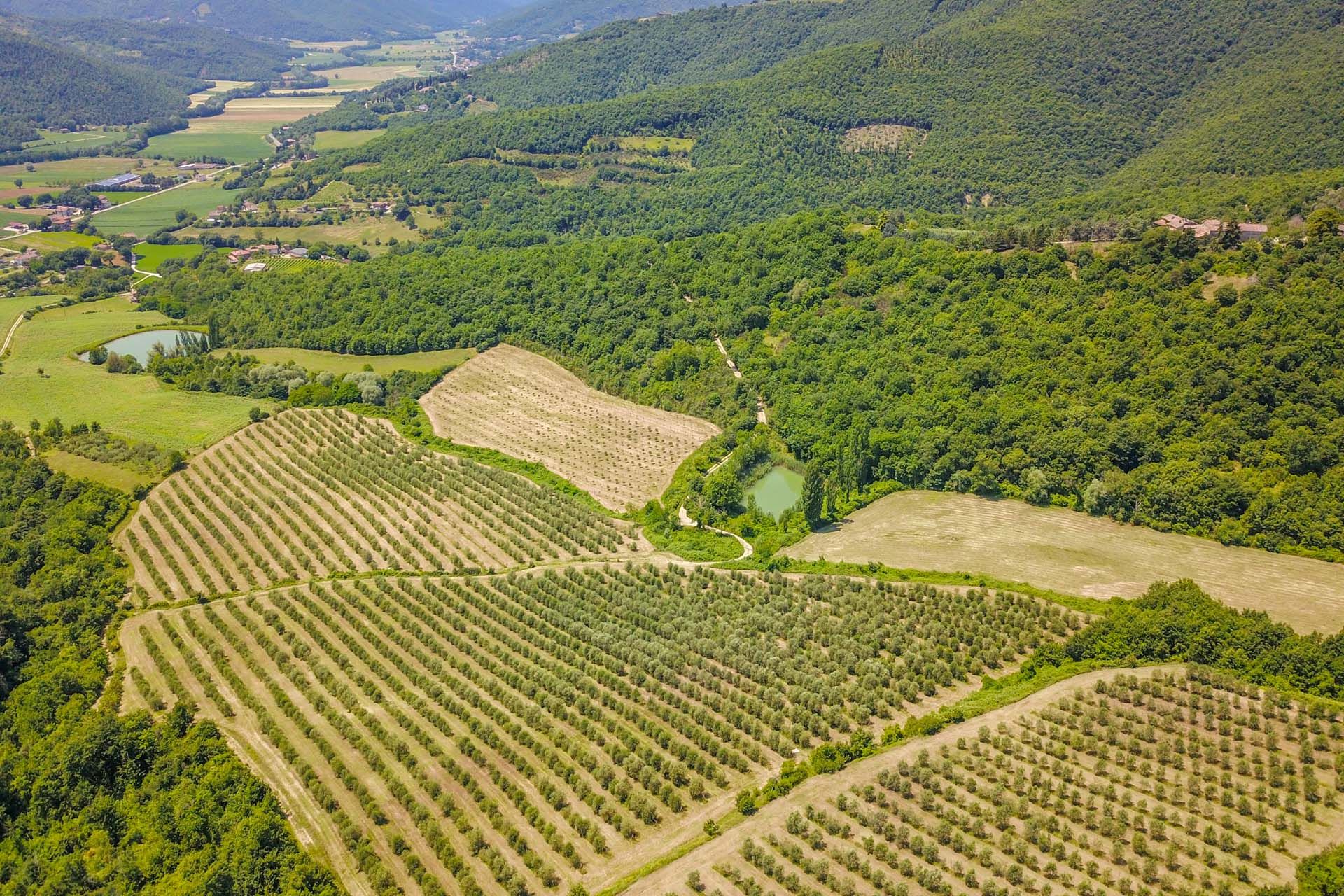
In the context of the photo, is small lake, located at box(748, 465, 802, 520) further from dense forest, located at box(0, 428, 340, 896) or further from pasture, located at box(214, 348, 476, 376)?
pasture, located at box(214, 348, 476, 376)

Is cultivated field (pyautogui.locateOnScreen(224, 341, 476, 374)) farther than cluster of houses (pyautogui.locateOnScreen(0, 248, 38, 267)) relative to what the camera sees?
No

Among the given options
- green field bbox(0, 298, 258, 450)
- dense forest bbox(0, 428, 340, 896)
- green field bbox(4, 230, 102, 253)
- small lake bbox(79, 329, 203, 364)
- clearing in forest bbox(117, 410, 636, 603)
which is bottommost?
dense forest bbox(0, 428, 340, 896)

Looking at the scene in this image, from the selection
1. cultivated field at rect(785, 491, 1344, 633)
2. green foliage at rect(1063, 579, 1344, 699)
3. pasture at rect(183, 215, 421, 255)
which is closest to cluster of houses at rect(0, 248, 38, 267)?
pasture at rect(183, 215, 421, 255)

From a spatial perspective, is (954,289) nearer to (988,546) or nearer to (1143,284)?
(1143,284)

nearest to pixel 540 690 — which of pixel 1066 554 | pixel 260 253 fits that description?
pixel 1066 554

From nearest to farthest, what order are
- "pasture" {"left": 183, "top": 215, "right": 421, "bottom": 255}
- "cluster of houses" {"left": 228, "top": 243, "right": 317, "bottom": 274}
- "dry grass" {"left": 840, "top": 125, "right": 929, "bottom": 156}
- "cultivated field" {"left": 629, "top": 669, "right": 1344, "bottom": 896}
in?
"cultivated field" {"left": 629, "top": 669, "right": 1344, "bottom": 896} < "cluster of houses" {"left": 228, "top": 243, "right": 317, "bottom": 274} < "pasture" {"left": 183, "top": 215, "right": 421, "bottom": 255} < "dry grass" {"left": 840, "top": 125, "right": 929, "bottom": 156}

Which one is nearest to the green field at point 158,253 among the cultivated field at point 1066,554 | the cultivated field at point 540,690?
the cultivated field at point 540,690

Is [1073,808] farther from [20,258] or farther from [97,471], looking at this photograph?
[20,258]

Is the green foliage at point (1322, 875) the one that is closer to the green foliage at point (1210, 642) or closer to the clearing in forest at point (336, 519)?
the green foliage at point (1210, 642)
